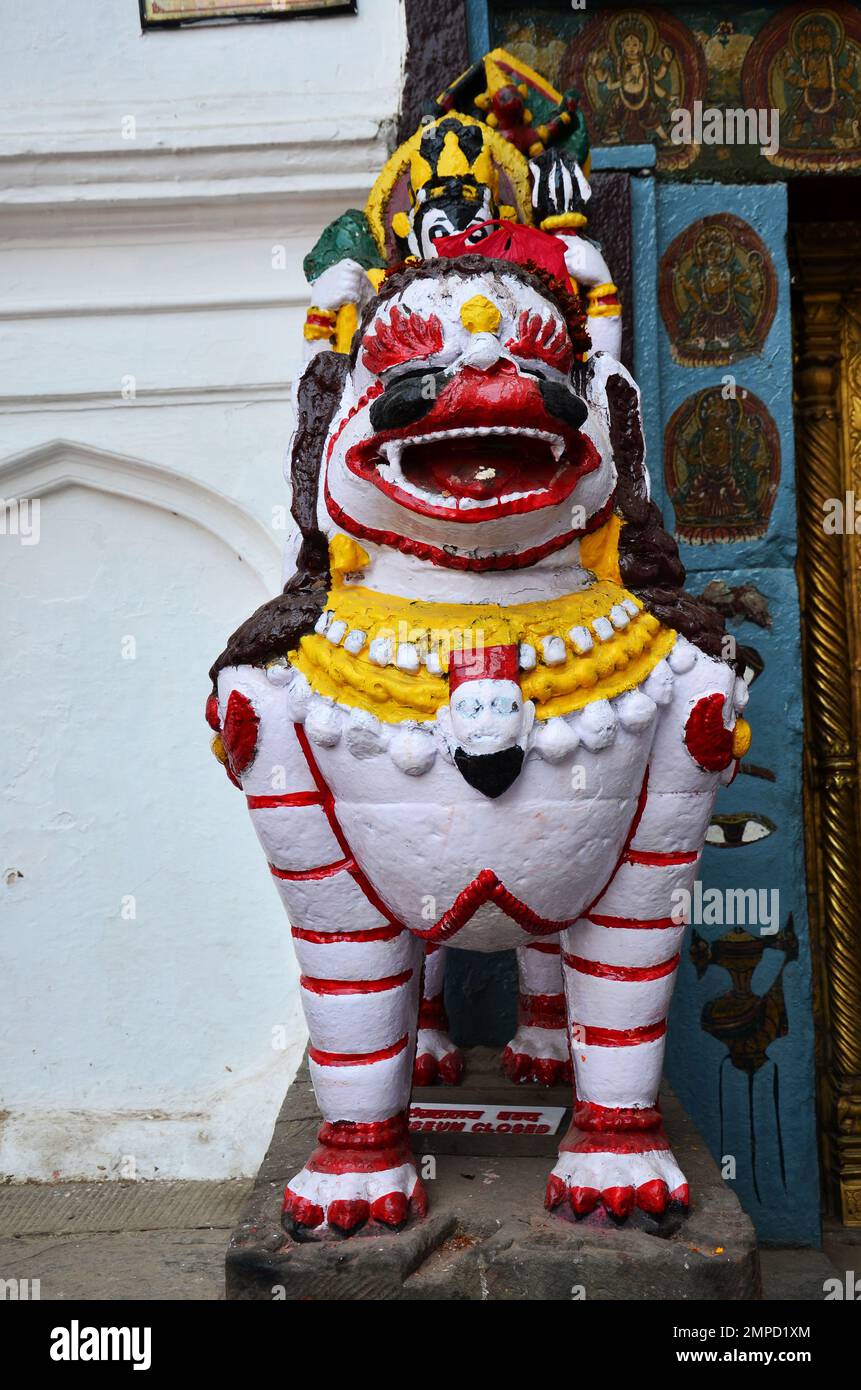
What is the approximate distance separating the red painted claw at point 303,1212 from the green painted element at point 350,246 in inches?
56.6

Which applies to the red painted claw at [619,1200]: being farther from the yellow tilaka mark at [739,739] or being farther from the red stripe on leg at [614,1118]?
the yellow tilaka mark at [739,739]

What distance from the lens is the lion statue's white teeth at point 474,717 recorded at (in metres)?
1.66

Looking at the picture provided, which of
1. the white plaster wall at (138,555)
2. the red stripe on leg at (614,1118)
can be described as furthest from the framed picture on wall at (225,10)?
the red stripe on leg at (614,1118)

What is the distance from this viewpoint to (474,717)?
5.32 feet

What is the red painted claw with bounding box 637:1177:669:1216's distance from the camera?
5.77 feet

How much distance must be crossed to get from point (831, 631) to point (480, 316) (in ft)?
5.50

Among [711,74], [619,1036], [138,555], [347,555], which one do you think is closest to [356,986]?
[619,1036]

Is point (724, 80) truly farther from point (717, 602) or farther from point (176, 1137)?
point (176, 1137)

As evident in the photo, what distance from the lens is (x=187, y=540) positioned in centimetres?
291

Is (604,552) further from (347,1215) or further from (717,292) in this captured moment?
(717,292)

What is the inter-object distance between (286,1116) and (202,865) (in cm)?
79

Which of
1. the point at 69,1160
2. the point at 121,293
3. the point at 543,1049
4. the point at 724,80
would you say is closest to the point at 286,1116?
the point at 543,1049

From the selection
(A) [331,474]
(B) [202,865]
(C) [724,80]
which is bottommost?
(B) [202,865]

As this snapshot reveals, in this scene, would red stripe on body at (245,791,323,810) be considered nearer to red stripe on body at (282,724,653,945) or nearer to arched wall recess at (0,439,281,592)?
red stripe on body at (282,724,653,945)
